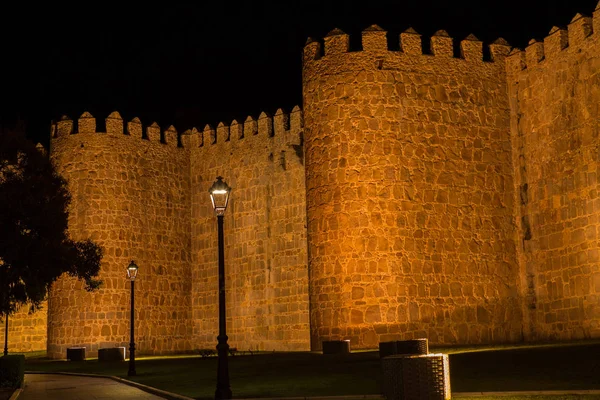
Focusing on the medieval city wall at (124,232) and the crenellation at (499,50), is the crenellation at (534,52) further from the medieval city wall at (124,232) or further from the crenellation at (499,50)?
the medieval city wall at (124,232)

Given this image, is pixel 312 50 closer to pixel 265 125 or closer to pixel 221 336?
pixel 265 125

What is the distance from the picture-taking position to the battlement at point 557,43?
20.7 m

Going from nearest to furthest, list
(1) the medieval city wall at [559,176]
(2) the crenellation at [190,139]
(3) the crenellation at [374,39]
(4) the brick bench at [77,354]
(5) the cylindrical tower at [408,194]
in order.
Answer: (1) the medieval city wall at [559,176] → (5) the cylindrical tower at [408,194] → (3) the crenellation at [374,39] → (4) the brick bench at [77,354] → (2) the crenellation at [190,139]

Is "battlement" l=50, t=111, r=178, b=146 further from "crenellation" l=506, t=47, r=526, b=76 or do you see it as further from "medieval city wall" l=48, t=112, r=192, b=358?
"crenellation" l=506, t=47, r=526, b=76

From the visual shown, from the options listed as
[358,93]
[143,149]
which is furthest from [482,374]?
[143,149]

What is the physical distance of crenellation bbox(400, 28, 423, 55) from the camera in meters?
22.4

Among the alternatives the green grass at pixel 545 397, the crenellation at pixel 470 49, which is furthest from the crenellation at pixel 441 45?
the green grass at pixel 545 397

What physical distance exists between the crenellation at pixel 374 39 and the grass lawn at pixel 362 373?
7485 mm

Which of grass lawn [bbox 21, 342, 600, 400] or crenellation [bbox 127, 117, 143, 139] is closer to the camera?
grass lawn [bbox 21, 342, 600, 400]

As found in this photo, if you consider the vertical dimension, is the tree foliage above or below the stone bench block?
above

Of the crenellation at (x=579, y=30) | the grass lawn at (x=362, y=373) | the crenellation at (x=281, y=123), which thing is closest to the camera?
the grass lawn at (x=362, y=373)

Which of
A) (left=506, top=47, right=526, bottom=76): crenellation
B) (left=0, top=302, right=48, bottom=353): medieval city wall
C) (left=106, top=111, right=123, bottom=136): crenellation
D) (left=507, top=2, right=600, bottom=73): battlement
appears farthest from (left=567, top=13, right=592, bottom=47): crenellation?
(left=0, top=302, right=48, bottom=353): medieval city wall

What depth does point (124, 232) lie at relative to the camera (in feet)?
96.5

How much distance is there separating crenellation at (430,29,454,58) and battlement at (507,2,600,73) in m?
1.67
